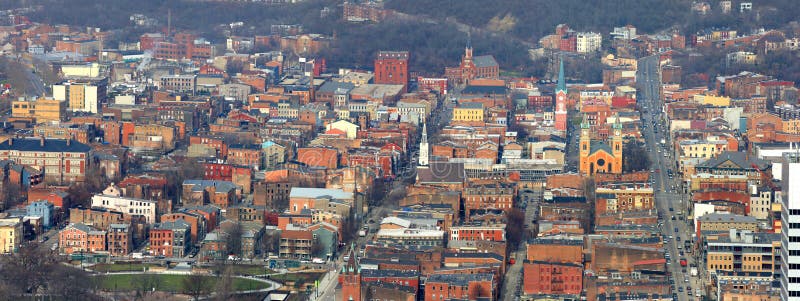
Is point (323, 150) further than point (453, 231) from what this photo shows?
Yes

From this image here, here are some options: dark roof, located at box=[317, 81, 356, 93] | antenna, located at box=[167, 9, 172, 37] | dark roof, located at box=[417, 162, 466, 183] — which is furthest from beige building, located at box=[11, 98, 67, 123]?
antenna, located at box=[167, 9, 172, 37]

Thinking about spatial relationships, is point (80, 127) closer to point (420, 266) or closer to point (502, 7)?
point (420, 266)

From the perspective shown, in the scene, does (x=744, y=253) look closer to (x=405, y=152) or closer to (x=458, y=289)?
(x=458, y=289)

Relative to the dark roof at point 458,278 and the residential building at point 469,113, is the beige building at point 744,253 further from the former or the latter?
the residential building at point 469,113

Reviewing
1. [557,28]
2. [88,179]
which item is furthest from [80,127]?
[557,28]

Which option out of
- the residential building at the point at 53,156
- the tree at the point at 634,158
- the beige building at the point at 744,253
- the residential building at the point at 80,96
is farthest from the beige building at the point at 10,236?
the residential building at the point at 80,96
